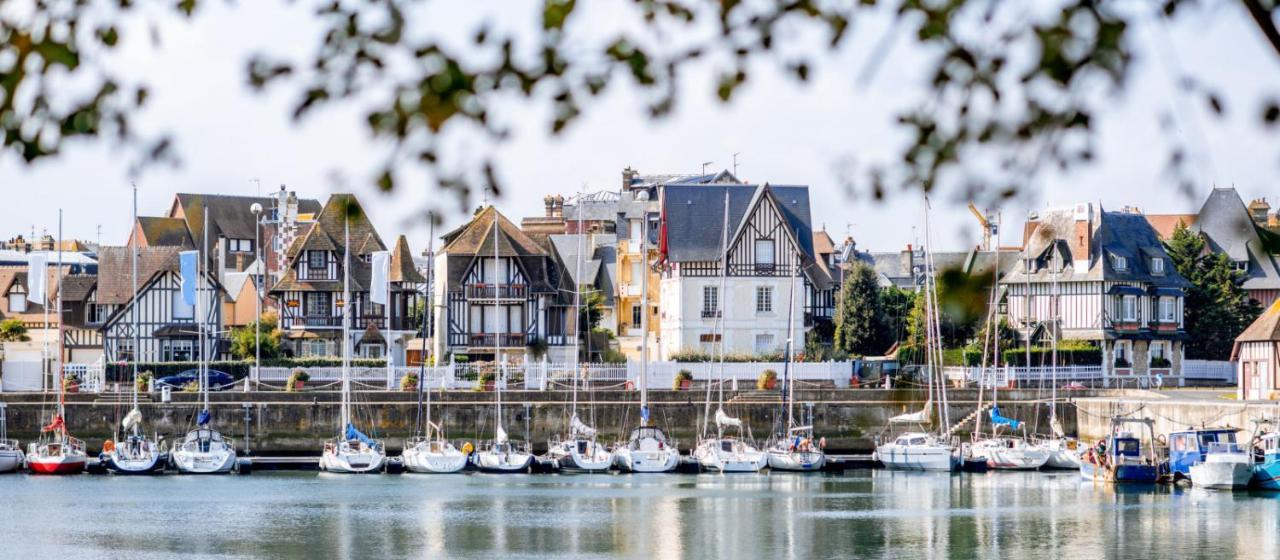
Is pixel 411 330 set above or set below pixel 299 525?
above

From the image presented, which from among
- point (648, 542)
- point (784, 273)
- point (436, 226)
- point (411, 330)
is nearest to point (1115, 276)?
point (784, 273)

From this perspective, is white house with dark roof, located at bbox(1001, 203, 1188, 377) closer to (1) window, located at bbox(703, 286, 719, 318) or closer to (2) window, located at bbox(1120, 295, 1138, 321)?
(2) window, located at bbox(1120, 295, 1138, 321)

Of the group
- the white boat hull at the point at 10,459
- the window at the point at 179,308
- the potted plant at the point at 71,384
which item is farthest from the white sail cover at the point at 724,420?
the window at the point at 179,308

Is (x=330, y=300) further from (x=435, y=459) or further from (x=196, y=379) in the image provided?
(x=435, y=459)

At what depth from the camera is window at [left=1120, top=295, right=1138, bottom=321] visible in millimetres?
65875

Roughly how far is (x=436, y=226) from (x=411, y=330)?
6234 cm

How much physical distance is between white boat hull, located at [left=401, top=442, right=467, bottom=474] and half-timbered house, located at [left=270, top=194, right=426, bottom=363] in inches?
557

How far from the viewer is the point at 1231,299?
69062 mm

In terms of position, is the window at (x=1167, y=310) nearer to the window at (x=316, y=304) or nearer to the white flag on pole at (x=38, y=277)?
the window at (x=316, y=304)

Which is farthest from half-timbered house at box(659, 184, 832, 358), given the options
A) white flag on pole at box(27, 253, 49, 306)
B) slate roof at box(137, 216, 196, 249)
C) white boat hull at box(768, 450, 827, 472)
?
slate roof at box(137, 216, 196, 249)

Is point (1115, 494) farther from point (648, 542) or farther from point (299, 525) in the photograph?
point (299, 525)

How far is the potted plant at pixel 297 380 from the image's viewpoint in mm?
55344

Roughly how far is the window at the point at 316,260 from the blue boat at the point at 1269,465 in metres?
35.6

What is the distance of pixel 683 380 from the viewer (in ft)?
187
